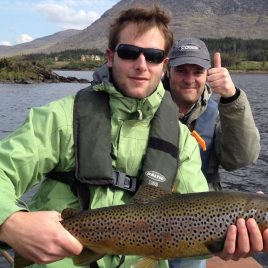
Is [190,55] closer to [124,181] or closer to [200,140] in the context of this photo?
[200,140]

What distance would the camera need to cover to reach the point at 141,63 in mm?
3801

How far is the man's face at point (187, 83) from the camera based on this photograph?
19.4 feet

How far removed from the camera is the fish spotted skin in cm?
340

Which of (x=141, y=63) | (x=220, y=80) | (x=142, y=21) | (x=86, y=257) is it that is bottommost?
(x=86, y=257)

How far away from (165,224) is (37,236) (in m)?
1.00

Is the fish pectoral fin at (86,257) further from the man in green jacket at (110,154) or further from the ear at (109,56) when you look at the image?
the ear at (109,56)

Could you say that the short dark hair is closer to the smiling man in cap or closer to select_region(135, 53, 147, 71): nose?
select_region(135, 53, 147, 71): nose

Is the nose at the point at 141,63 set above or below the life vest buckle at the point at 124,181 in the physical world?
above

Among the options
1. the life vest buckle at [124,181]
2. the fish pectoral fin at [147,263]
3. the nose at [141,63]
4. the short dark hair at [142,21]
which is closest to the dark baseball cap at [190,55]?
the short dark hair at [142,21]

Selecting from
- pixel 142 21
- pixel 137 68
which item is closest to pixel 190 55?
pixel 142 21

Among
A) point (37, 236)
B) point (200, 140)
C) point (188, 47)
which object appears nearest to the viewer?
point (37, 236)

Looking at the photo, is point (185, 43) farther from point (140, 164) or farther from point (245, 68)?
point (245, 68)

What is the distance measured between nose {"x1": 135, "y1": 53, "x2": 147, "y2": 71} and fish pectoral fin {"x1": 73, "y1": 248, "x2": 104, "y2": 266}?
1.50 metres

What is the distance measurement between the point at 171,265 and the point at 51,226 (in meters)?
2.29
